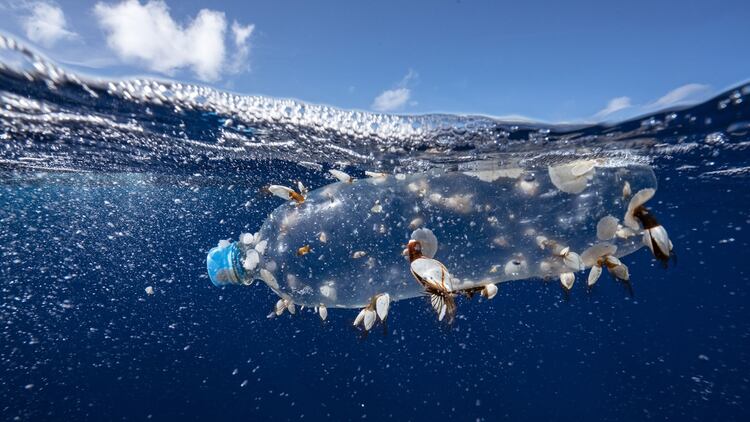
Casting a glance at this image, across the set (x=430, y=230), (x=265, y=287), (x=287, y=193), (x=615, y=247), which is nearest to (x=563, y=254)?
(x=615, y=247)

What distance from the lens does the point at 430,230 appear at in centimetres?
425

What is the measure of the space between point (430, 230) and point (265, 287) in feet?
66.0

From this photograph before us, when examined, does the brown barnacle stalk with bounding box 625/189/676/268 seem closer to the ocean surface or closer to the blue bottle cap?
the ocean surface

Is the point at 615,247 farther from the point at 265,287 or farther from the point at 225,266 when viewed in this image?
the point at 265,287

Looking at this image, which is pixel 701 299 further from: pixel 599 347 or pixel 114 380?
pixel 114 380

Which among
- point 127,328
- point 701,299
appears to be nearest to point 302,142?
point 127,328

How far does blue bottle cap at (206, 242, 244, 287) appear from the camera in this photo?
3.68 metres

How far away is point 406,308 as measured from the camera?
27.0 meters

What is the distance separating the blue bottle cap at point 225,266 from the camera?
3.68 meters

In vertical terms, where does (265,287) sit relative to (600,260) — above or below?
below

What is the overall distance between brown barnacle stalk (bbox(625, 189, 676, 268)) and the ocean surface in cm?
157

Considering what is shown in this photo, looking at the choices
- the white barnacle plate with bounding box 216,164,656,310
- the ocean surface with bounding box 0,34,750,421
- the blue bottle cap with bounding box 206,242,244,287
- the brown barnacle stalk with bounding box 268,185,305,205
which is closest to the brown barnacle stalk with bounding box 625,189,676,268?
the white barnacle plate with bounding box 216,164,656,310

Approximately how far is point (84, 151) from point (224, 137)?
3.79 metres

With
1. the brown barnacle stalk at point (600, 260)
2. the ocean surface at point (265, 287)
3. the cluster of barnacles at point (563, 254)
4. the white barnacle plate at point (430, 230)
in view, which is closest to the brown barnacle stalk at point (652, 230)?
the cluster of barnacles at point (563, 254)
